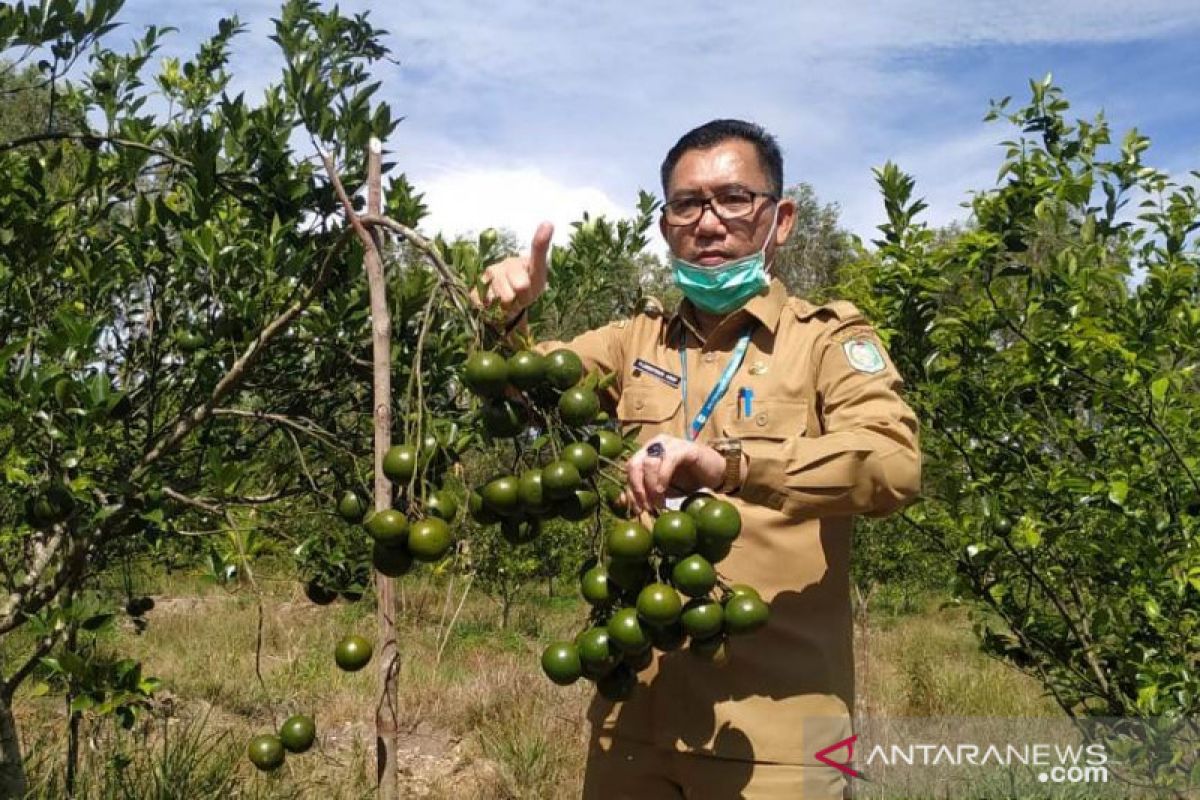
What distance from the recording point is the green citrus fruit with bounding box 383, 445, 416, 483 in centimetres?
155

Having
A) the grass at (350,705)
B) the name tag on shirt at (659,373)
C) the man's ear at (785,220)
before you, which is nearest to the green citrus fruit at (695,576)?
the name tag on shirt at (659,373)

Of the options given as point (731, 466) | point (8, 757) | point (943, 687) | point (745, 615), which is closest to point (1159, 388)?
point (731, 466)

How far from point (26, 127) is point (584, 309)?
19.0m

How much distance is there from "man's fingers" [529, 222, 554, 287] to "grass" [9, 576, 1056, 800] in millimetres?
1651

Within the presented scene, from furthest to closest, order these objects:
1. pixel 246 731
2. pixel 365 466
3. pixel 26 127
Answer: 1. pixel 26 127
2. pixel 246 731
3. pixel 365 466

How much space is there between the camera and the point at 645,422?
2.75 meters

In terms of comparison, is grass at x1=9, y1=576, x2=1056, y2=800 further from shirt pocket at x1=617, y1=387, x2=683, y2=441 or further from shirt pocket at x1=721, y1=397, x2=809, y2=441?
shirt pocket at x1=721, y1=397, x2=809, y2=441

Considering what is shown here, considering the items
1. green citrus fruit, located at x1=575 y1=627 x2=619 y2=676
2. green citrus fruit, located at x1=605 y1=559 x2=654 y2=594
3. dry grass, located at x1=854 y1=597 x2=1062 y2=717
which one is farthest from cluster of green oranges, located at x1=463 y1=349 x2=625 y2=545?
dry grass, located at x1=854 y1=597 x2=1062 y2=717

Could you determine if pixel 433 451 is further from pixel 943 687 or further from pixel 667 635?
pixel 943 687

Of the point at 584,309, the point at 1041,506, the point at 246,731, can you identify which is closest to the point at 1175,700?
the point at 1041,506

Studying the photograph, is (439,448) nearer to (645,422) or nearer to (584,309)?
(645,422)

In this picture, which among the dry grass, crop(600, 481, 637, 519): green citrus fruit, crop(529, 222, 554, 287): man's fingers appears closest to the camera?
crop(600, 481, 637, 519): green citrus fruit

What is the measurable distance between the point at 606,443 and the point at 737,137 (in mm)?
1223

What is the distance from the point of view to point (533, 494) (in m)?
1.67
